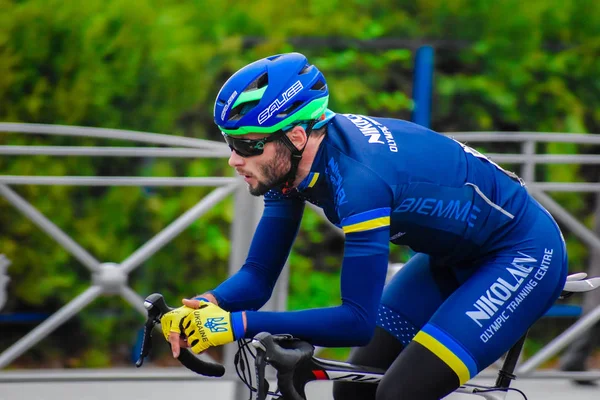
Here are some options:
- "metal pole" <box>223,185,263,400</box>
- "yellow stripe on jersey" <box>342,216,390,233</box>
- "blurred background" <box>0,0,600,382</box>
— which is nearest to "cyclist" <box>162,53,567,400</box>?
"yellow stripe on jersey" <box>342,216,390,233</box>

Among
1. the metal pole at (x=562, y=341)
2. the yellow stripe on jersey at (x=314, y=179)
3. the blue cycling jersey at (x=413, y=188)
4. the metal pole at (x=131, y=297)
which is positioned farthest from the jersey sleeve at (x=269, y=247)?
the metal pole at (x=562, y=341)

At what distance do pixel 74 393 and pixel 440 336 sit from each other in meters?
2.94

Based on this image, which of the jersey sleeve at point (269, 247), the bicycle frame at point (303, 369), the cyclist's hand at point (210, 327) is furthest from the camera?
the jersey sleeve at point (269, 247)

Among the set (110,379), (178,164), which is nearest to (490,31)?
(178,164)

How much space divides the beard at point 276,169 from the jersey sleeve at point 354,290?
250 millimetres

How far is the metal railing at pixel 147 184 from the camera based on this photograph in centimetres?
534

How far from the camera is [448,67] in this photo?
780 centimetres

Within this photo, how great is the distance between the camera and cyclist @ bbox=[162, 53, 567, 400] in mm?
2971

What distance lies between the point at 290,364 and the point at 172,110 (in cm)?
388

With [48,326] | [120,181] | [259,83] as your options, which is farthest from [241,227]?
[259,83]

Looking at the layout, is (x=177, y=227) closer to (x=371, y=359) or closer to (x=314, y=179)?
(x=371, y=359)

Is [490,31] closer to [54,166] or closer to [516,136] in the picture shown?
[516,136]

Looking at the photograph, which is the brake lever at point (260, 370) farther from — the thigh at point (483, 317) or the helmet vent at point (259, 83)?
the helmet vent at point (259, 83)

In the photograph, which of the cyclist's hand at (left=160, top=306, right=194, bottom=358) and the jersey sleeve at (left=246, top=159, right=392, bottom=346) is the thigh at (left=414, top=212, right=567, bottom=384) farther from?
the cyclist's hand at (left=160, top=306, right=194, bottom=358)
